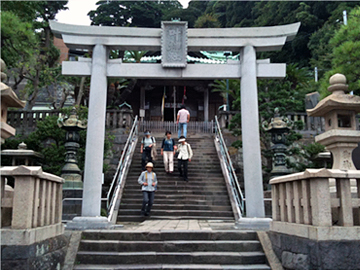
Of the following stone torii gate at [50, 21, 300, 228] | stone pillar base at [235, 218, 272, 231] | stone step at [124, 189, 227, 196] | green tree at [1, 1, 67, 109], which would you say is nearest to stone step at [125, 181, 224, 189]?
stone step at [124, 189, 227, 196]

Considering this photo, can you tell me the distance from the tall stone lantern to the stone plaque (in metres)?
3.29

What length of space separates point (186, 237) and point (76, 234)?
1905mm

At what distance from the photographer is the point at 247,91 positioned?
782cm

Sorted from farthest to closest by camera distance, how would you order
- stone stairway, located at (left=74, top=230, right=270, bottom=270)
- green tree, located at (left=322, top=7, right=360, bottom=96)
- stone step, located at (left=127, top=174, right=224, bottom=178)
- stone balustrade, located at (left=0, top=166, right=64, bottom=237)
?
stone step, located at (left=127, top=174, right=224, bottom=178) < green tree, located at (left=322, top=7, right=360, bottom=96) < stone stairway, located at (left=74, top=230, right=270, bottom=270) < stone balustrade, located at (left=0, top=166, right=64, bottom=237)

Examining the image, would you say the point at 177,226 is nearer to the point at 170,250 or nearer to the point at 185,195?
the point at 170,250

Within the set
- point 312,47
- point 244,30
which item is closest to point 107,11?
point 312,47

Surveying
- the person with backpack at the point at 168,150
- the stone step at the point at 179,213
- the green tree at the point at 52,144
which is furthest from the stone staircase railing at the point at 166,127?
the stone step at the point at 179,213

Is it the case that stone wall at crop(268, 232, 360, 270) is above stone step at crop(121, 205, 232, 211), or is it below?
below

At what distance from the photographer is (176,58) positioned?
785cm

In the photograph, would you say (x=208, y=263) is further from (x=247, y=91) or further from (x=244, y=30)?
(x=244, y=30)

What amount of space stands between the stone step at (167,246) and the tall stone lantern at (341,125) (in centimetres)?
245

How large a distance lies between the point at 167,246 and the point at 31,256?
227 cm

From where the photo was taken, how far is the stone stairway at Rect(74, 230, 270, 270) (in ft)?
17.2

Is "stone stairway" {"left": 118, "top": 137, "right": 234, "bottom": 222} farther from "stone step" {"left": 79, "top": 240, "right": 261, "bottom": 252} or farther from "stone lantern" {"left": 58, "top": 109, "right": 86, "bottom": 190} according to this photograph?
"stone step" {"left": 79, "top": 240, "right": 261, "bottom": 252}
